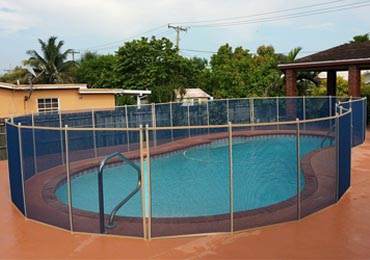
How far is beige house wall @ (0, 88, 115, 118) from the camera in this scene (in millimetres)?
17980

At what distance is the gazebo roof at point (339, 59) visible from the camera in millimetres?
18034

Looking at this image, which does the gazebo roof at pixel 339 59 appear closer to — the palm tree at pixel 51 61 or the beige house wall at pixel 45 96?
the beige house wall at pixel 45 96

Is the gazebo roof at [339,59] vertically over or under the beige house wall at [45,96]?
over

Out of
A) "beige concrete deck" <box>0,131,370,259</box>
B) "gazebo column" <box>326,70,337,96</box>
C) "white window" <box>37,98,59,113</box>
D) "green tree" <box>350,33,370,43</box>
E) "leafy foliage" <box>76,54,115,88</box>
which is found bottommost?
"beige concrete deck" <box>0,131,370,259</box>

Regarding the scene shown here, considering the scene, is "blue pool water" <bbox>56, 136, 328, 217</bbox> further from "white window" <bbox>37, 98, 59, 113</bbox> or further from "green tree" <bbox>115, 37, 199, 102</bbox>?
"green tree" <bbox>115, 37, 199, 102</bbox>

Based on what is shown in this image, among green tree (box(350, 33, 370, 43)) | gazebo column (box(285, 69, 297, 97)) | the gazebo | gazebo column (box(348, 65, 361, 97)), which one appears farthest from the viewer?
green tree (box(350, 33, 370, 43))

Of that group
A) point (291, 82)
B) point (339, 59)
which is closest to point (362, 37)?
point (291, 82)

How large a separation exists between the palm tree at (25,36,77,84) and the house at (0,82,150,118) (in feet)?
41.5

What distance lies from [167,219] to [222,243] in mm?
991

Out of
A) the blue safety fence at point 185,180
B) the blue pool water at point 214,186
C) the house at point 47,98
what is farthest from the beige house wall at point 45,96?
the blue pool water at point 214,186

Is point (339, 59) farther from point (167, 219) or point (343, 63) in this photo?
point (167, 219)

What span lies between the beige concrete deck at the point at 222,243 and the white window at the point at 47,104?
13047 mm

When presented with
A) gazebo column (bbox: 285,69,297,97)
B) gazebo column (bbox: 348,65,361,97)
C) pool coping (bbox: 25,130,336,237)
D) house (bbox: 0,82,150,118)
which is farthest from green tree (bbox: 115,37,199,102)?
pool coping (bbox: 25,130,336,237)

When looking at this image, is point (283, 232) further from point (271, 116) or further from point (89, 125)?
point (271, 116)
